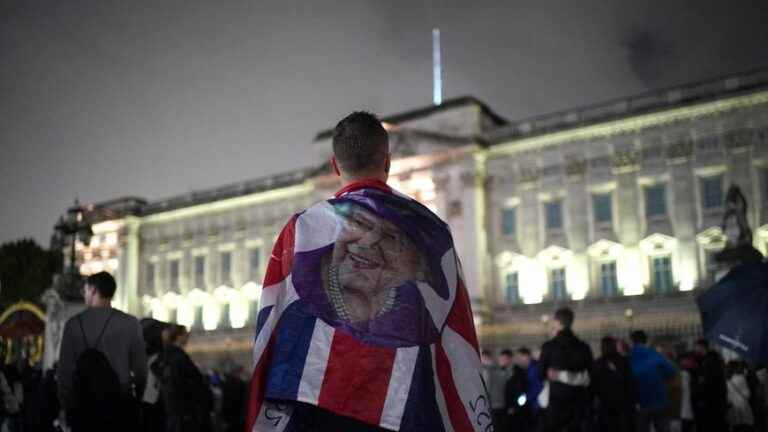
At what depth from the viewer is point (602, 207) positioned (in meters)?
34.1

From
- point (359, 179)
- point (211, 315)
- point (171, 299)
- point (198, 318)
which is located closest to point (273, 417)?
point (359, 179)

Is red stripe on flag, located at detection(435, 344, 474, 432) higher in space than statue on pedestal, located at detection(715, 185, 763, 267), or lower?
lower

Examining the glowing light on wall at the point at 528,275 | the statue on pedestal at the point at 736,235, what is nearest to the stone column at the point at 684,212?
the glowing light on wall at the point at 528,275

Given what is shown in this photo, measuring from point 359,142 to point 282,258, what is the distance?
51 centimetres

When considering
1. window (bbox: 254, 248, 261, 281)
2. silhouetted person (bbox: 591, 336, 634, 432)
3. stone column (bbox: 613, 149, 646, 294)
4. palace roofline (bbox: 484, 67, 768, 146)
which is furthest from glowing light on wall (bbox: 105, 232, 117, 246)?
silhouetted person (bbox: 591, 336, 634, 432)

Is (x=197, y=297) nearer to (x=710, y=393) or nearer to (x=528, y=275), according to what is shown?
(x=528, y=275)

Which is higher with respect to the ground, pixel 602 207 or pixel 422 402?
pixel 602 207

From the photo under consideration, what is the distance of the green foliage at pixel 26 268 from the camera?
5306 cm

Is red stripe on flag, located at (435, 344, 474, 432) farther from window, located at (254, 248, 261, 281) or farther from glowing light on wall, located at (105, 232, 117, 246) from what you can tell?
glowing light on wall, located at (105, 232, 117, 246)

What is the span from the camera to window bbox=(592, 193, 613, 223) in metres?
33.8

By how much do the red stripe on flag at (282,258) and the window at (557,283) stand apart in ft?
107

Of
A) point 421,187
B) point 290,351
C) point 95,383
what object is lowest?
point 95,383

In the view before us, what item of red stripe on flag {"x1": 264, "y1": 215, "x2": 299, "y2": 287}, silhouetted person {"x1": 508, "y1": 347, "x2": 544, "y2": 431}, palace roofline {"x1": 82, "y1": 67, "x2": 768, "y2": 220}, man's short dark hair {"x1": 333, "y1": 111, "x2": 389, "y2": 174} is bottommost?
silhouetted person {"x1": 508, "y1": 347, "x2": 544, "y2": 431}

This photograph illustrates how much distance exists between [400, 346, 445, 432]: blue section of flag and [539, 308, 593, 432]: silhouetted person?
5241 millimetres
